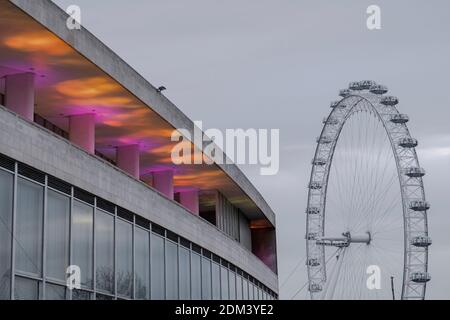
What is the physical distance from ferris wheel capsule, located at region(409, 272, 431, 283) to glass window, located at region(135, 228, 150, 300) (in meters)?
34.8

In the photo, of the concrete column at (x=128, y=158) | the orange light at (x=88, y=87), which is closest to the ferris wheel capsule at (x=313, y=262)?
the concrete column at (x=128, y=158)

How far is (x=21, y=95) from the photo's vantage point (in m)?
30.7

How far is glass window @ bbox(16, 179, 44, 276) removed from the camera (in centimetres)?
2634

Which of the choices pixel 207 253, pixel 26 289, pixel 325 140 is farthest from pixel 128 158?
pixel 325 140

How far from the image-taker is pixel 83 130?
3519 centimetres

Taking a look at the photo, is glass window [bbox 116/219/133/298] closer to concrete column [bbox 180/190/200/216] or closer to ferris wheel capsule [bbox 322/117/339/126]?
concrete column [bbox 180/190/200/216]

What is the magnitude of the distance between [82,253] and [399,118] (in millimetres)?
41720

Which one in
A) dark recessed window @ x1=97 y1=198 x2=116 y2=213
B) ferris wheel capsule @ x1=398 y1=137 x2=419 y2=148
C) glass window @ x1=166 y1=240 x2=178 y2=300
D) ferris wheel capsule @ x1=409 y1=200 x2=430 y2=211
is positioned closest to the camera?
dark recessed window @ x1=97 y1=198 x2=116 y2=213

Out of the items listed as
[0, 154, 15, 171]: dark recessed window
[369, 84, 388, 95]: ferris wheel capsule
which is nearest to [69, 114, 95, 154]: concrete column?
[0, 154, 15, 171]: dark recessed window

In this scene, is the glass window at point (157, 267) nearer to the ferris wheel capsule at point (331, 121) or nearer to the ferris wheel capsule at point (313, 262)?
the ferris wheel capsule at point (331, 121)
